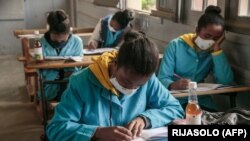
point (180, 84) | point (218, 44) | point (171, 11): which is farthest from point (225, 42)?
point (171, 11)

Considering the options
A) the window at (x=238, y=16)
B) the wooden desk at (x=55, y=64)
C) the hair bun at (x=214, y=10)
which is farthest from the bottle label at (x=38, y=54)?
the window at (x=238, y=16)

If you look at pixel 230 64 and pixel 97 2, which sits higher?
pixel 97 2

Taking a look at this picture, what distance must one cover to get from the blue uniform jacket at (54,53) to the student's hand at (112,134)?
1.98m

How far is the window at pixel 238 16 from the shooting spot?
8.57 feet

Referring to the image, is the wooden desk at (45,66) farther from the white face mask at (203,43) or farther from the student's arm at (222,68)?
the student's arm at (222,68)

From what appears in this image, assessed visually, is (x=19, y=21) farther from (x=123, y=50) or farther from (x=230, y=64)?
(x=123, y=50)

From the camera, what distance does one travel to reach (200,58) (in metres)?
2.80

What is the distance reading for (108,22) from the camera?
14.4 ft

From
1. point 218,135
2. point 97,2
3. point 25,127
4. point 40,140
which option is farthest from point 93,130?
point 97,2

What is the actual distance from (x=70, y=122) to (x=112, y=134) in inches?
7.7

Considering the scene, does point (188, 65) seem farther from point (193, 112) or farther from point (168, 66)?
point (193, 112)

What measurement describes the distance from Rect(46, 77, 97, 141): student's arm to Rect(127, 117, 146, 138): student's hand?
0.16 metres

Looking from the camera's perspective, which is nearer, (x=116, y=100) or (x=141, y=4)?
(x=116, y=100)

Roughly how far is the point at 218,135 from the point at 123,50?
0.50 meters
